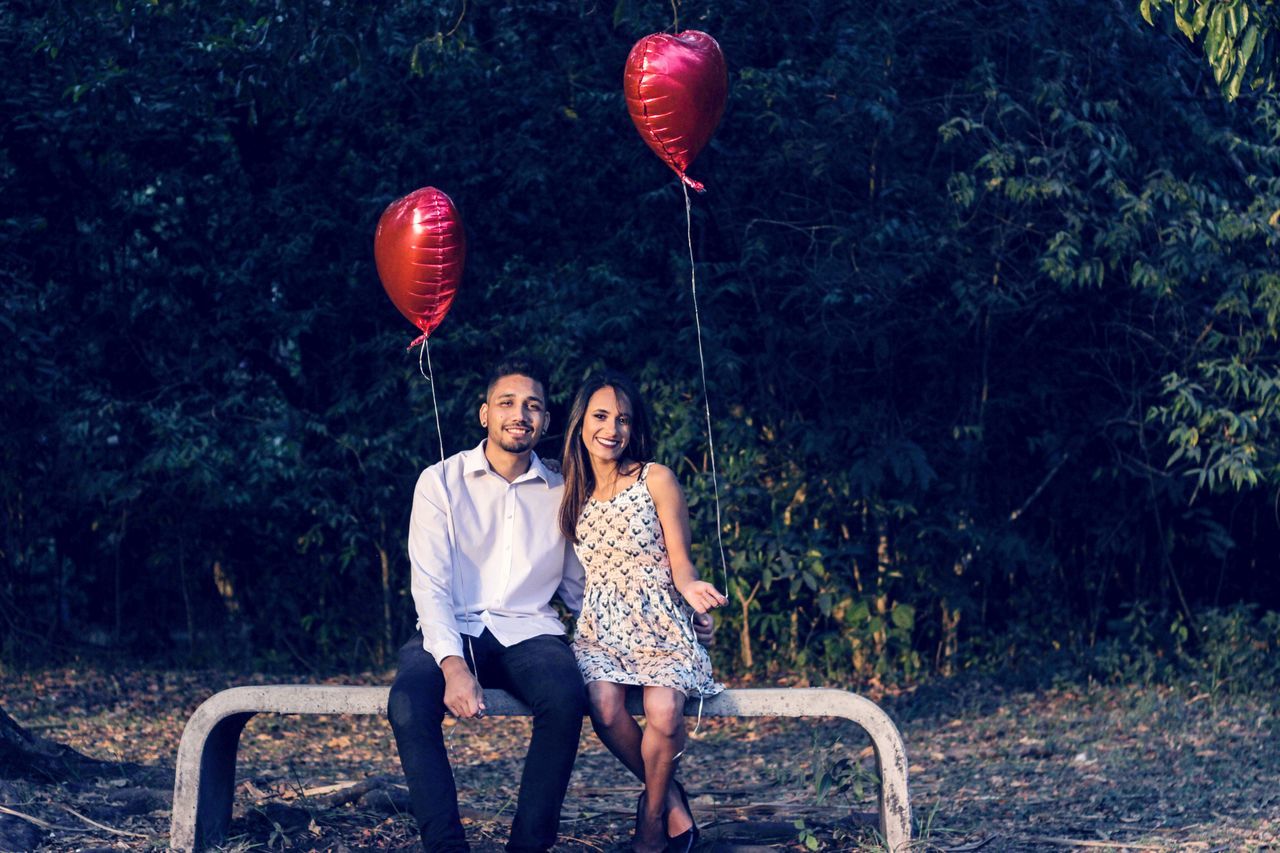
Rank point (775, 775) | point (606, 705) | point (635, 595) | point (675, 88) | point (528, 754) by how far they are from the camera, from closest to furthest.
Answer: point (528, 754), point (606, 705), point (635, 595), point (675, 88), point (775, 775)

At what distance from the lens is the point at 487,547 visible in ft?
13.6

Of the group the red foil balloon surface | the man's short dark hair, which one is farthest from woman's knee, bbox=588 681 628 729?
the red foil balloon surface

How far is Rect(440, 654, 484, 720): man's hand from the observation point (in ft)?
12.2

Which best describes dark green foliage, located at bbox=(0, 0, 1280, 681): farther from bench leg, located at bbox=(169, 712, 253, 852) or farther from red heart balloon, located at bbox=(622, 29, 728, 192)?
bench leg, located at bbox=(169, 712, 253, 852)

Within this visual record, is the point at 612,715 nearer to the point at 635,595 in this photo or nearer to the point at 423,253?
the point at 635,595

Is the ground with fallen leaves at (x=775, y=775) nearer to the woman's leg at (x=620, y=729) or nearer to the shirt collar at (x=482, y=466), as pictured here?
the woman's leg at (x=620, y=729)

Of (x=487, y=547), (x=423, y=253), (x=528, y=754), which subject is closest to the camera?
(x=528, y=754)

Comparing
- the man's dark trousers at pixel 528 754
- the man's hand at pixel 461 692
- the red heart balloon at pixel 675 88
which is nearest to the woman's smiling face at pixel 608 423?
the man's dark trousers at pixel 528 754

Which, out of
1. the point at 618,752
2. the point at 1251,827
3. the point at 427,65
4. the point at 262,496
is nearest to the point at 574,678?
the point at 618,752

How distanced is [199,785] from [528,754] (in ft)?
2.97

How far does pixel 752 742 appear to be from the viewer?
21.7 ft

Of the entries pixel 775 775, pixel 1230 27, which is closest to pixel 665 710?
pixel 775 775

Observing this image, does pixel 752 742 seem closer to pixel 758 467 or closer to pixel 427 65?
pixel 758 467

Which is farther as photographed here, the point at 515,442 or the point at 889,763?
the point at 515,442
